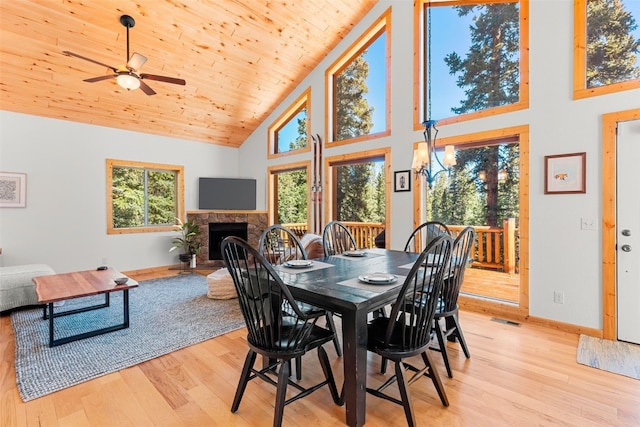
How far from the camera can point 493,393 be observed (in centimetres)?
215

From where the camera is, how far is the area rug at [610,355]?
2449 millimetres

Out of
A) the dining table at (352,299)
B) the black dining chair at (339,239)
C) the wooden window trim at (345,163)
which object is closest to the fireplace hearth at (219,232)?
the wooden window trim at (345,163)

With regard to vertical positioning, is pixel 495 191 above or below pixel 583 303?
above

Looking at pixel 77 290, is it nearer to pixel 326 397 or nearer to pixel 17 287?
pixel 17 287

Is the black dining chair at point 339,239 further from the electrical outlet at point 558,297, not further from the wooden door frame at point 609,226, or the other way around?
the wooden door frame at point 609,226

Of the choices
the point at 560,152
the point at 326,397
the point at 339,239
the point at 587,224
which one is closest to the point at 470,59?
the point at 560,152

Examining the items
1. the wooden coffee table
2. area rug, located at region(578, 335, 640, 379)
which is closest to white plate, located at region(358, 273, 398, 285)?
area rug, located at region(578, 335, 640, 379)

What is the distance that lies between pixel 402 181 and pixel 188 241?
14.0 ft

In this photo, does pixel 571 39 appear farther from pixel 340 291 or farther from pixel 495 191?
pixel 340 291

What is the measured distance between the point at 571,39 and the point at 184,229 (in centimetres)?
640

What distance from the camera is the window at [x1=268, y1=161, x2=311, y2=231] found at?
6.49 m

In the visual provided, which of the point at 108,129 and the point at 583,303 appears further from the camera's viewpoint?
the point at 108,129

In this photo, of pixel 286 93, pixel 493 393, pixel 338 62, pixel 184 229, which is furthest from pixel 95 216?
pixel 493 393

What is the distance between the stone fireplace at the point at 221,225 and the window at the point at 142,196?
46cm
